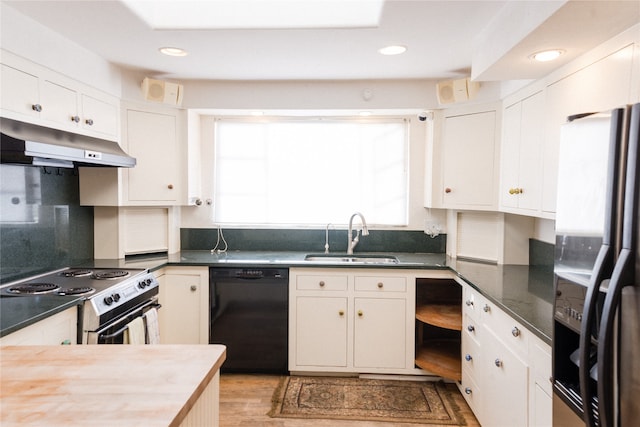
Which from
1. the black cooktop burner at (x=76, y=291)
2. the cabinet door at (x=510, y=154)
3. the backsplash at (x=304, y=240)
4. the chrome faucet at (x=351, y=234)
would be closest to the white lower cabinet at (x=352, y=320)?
the chrome faucet at (x=351, y=234)

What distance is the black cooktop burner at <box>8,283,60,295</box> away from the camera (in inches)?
85.9

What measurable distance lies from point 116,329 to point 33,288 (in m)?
0.49

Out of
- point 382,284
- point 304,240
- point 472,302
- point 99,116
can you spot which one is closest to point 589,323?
point 472,302

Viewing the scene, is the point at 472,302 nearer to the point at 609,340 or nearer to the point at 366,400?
the point at 366,400

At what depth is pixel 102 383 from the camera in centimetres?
98

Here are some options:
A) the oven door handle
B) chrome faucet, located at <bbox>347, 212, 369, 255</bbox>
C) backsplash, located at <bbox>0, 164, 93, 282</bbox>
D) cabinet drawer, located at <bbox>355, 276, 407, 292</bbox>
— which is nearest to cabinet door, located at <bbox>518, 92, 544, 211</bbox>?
cabinet drawer, located at <bbox>355, 276, 407, 292</bbox>

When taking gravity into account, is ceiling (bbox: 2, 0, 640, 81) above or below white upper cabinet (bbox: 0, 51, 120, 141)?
above

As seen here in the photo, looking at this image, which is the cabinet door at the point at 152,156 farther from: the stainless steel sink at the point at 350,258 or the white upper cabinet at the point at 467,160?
the white upper cabinet at the point at 467,160

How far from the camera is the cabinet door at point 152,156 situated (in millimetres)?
3098

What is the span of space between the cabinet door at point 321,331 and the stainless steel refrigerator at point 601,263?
191 cm

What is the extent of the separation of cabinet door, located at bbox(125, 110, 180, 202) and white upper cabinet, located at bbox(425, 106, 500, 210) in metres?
2.08

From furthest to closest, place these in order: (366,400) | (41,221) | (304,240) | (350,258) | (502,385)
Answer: (304,240)
(350,258)
(366,400)
(41,221)
(502,385)

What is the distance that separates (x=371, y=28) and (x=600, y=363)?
6.10ft

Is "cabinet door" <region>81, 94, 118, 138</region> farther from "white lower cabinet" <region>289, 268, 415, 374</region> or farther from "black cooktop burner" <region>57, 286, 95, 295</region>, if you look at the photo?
"white lower cabinet" <region>289, 268, 415, 374</region>
